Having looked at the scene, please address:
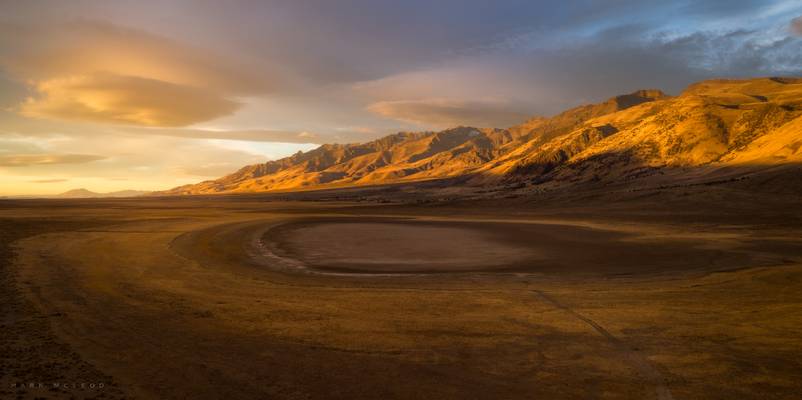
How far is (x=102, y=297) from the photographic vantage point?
14.3 metres

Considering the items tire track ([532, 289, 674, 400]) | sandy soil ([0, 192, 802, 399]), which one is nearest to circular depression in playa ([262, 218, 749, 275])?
sandy soil ([0, 192, 802, 399])

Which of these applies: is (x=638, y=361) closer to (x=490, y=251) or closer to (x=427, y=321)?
(x=427, y=321)

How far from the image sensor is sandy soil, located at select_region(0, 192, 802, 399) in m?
8.25

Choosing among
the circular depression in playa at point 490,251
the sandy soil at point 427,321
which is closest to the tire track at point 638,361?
the sandy soil at point 427,321

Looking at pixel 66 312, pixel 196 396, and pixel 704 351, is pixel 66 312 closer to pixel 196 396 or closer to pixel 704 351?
pixel 196 396

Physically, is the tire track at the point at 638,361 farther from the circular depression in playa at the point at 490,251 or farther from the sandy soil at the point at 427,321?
the circular depression in playa at the point at 490,251

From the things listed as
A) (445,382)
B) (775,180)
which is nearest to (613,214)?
(775,180)

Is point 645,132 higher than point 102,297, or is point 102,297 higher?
point 645,132

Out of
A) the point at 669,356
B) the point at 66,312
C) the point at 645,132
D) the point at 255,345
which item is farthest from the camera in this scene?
the point at 645,132

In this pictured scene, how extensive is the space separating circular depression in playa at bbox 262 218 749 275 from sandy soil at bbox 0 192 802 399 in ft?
0.85

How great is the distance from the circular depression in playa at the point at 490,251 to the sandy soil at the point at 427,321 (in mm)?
260

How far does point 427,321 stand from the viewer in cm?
1211

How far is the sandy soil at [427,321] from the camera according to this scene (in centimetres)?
825

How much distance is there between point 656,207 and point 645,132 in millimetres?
62937
